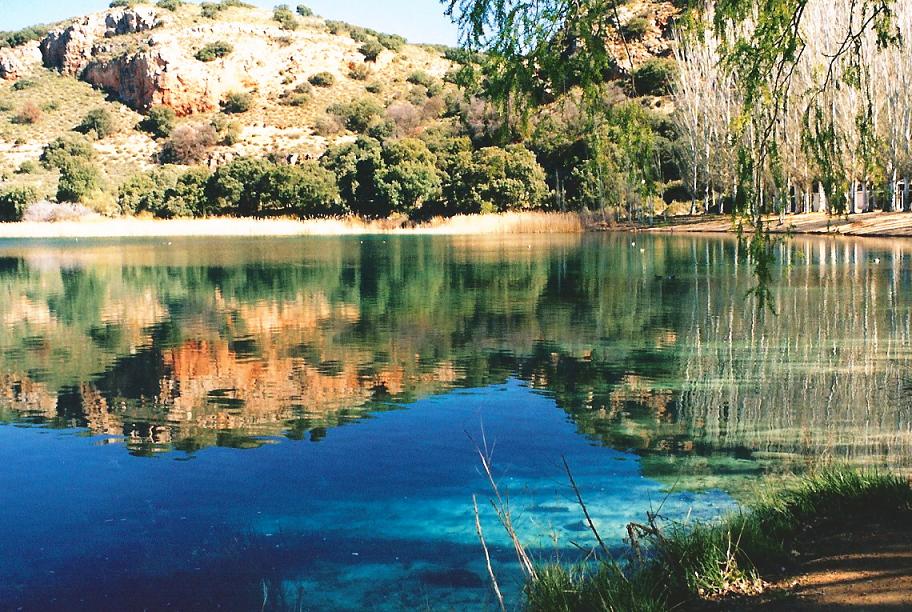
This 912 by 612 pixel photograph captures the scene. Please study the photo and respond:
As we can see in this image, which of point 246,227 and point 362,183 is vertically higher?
point 362,183

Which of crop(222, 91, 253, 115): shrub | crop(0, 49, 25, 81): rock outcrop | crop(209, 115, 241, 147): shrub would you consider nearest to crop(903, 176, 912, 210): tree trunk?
crop(209, 115, 241, 147): shrub

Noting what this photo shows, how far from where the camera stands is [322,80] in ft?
Result: 348

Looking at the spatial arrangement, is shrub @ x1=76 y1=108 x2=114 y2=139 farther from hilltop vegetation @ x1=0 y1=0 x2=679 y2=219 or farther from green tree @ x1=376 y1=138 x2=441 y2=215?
green tree @ x1=376 y1=138 x2=441 y2=215

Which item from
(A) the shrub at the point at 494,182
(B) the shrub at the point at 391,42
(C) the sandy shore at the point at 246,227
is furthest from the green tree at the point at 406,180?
(B) the shrub at the point at 391,42

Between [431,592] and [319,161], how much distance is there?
233ft

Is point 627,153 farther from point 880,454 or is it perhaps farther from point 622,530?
point 880,454

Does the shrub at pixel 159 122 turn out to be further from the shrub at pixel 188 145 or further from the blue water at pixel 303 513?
the blue water at pixel 303 513

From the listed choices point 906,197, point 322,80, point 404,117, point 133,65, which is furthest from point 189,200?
point 906,197

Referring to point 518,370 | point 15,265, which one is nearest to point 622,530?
point 518,370

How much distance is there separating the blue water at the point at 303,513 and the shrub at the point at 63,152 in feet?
250

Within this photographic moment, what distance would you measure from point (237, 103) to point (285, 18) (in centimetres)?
2991

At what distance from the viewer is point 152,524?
6.38 meters

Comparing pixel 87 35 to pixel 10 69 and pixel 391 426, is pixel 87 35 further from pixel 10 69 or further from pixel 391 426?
pixel 391 426

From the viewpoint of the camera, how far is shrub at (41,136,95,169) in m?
78.7
